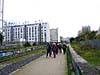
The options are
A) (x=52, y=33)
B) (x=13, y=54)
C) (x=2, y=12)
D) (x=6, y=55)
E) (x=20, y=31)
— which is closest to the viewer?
(x=6, y=55)

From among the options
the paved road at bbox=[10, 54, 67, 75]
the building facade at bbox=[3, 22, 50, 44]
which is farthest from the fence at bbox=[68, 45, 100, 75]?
the building facade at bbox=[3, 22, 50, 44]

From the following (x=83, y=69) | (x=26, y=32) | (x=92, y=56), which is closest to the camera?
(x=83, y=69)

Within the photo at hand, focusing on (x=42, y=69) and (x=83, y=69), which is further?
(x=42, y=69)

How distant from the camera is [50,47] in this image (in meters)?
35.7

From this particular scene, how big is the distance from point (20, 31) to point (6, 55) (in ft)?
328

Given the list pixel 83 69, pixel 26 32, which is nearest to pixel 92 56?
pixel 83 69

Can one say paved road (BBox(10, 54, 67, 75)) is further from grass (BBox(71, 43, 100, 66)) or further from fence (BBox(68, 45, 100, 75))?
grass (BBox(71, 43, 100, 66))

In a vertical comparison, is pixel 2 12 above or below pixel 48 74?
above

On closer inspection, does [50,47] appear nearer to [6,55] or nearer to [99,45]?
[6,55]

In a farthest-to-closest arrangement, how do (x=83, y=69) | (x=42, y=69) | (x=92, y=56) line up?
(x=92, y=56) → (x=42, y=69) → (x=83, y=69)

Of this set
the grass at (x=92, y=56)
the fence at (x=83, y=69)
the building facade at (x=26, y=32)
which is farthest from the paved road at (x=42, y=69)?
the building facade at (x=26, y=32)

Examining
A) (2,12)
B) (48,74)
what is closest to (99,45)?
(2,12)

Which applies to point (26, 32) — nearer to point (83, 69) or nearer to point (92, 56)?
point (92, 56)

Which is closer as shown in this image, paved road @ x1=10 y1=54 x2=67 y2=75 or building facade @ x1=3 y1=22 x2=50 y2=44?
paved road @ x1=10 y1=54 x2=67 y2=75
